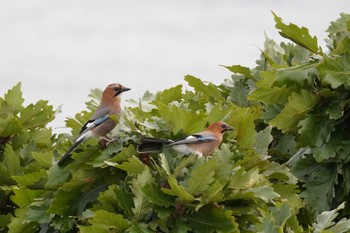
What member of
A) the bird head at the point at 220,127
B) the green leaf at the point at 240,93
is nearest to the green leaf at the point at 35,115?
the green leaf at the point at 240,93

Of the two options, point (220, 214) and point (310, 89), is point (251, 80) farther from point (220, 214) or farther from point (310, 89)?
point (220, 214)

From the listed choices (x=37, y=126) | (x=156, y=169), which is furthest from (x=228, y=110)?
(x=37, y=126)

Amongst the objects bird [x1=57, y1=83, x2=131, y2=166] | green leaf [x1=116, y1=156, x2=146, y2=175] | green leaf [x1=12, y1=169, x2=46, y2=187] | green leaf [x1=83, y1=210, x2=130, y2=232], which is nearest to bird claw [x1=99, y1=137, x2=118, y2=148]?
bird [x1=57, y1=83, x2=131, y2=166]

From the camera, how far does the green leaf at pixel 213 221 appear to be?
720 cm

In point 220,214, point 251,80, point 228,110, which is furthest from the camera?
point 251,80

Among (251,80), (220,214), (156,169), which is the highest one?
(251,80)

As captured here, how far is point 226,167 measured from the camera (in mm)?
7316

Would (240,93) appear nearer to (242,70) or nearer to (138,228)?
(242,70)

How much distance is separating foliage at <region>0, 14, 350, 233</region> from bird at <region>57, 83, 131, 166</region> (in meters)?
0.11

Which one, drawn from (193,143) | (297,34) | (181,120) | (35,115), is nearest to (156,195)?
(193,143)

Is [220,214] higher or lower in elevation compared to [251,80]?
lower

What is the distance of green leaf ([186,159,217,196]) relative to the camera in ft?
22.9

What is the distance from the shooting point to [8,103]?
1162 centimetres

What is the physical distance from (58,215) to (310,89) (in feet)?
9.76
